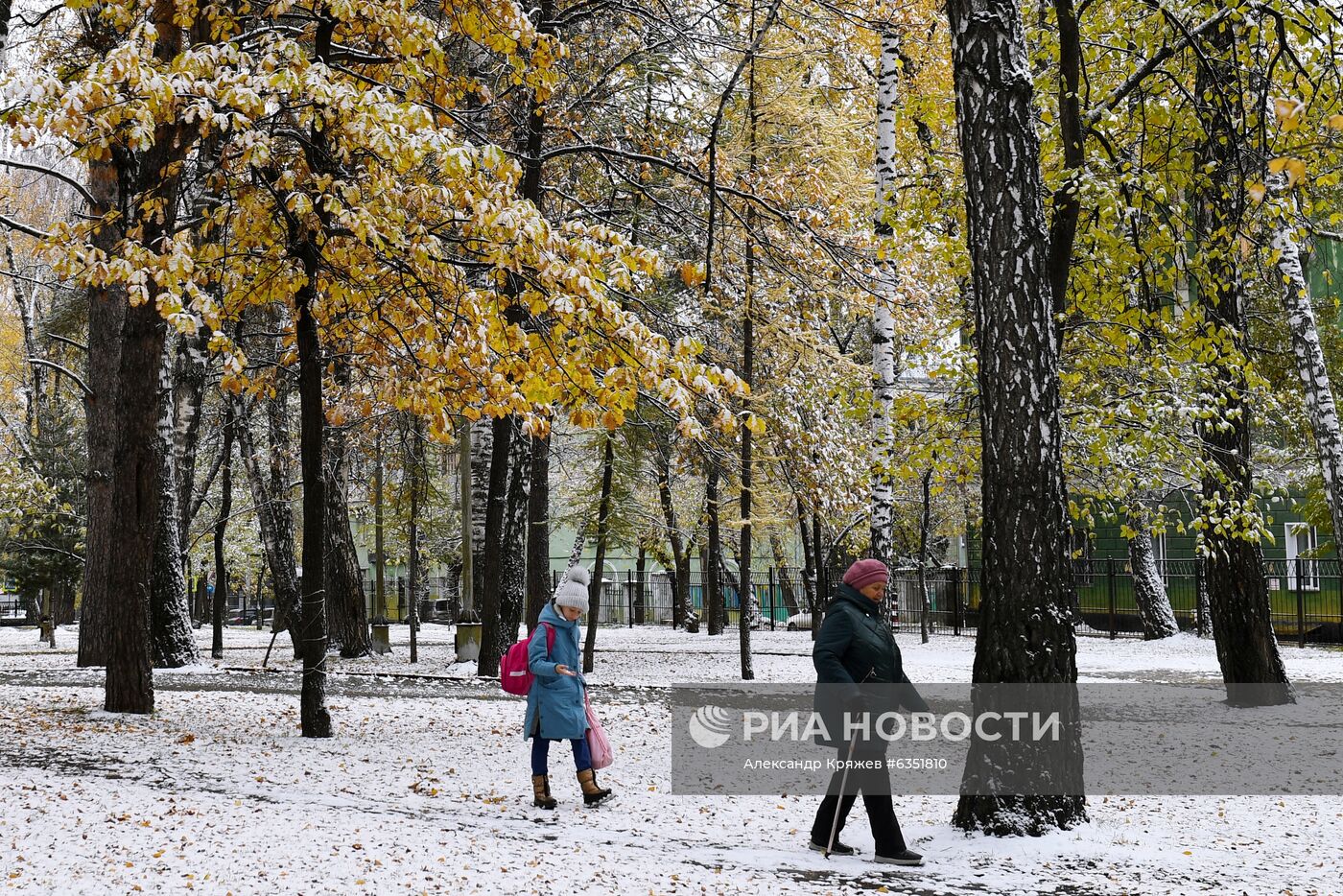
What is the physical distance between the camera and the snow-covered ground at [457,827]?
5.87 m

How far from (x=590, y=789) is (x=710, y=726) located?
176 inches

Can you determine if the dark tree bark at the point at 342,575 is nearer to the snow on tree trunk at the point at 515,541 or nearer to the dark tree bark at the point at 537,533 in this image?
the dark tree bark at the point at 537,533

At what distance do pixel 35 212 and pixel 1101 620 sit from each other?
96.1ft

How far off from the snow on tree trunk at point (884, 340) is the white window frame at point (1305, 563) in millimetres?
13866

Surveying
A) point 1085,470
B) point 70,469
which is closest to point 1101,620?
point 1085,470

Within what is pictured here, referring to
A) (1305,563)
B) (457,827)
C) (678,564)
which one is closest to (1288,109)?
(457,827)

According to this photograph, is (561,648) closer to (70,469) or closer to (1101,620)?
(70,469)

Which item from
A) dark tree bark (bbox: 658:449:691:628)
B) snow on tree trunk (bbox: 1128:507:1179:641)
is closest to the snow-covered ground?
dark tree bark (bbox: 658:449:691:628)

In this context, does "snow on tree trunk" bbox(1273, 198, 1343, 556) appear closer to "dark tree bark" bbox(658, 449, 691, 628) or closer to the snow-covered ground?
the snow-covered ground

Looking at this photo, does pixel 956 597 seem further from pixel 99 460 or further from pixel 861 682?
pixel 861 682

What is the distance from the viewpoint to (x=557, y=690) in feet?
24.9

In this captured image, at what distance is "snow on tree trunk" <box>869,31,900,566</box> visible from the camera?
1232cm

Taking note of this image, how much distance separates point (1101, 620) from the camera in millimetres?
31266

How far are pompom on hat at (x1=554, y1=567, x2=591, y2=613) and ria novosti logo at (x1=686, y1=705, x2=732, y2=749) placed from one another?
4.01 metres
